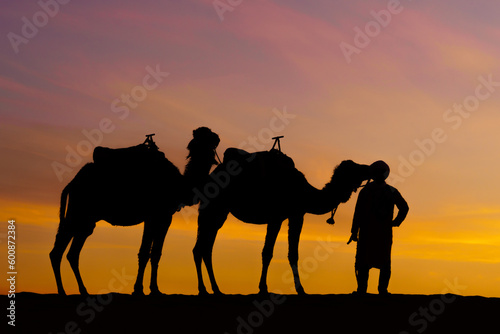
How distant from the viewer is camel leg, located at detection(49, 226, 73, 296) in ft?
52.2

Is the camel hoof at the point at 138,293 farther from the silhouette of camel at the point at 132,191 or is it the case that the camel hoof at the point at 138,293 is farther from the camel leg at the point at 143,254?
the silhouette of camel at the point at 132,191

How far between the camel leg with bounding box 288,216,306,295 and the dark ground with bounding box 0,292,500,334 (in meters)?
1.92

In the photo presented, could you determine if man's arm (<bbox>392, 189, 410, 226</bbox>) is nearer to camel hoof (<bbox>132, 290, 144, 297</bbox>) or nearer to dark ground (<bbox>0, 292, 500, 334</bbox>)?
dark ground (<bbox>0, 292, 500, 334</bbox>)

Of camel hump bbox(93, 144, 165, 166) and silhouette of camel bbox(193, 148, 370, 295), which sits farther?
silhouette of camel bbox(193, 148, 370, 295)

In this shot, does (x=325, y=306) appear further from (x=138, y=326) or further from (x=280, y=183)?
(x=280, y=183)

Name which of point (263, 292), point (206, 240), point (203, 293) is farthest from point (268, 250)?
point (203, 293)

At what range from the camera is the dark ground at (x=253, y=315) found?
1162cm

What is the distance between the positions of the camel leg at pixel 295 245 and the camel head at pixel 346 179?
3.84 feet

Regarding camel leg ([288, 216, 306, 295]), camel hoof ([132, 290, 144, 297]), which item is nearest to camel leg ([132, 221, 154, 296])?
camel hoof ([132, 290, 144, 297])

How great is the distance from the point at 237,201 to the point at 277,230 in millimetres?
1183

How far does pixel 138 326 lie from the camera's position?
11633mm

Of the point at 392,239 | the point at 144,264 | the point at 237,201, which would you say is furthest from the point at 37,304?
the point at 392,239

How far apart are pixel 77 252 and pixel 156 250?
1.81 metres

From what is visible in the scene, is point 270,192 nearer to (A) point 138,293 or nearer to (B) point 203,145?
(B) point 203,145
